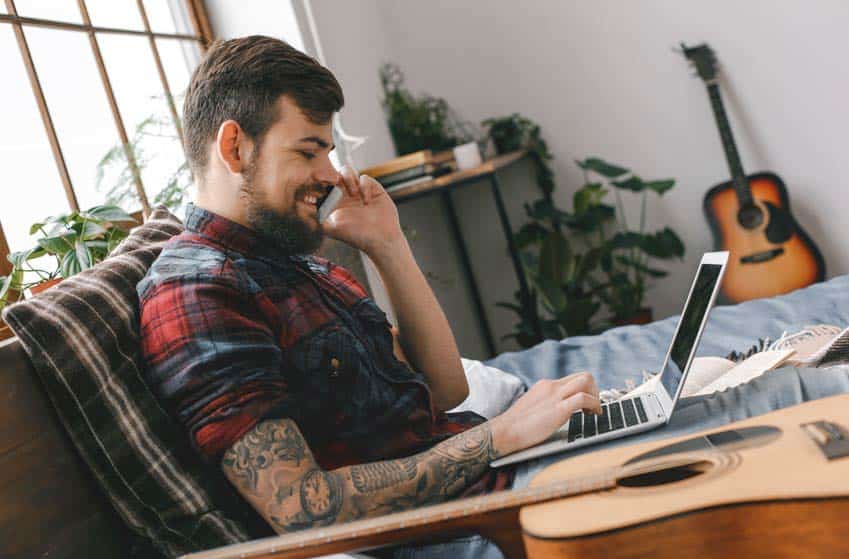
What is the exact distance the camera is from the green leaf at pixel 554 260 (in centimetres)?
329

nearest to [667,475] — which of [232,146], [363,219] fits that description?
[232,146]

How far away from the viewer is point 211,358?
3.44 feet

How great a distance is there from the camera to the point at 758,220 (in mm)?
3230

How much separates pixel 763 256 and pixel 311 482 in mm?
2513

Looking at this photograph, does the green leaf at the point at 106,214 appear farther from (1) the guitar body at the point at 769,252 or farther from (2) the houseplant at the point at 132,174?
(1) the guitar body at the point at 769,252

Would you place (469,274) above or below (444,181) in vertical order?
below

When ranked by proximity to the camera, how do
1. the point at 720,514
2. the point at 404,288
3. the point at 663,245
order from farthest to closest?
1. the point at 663,245
2. the point at 404,288
3. the point at 720,514

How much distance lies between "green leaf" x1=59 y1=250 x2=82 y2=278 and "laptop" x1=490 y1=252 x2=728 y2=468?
765 mm

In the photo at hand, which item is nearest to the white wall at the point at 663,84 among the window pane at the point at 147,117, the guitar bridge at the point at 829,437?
the window pane at the point at 147,117

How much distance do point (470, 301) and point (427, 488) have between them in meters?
2.67

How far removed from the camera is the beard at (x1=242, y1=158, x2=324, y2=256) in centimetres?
127

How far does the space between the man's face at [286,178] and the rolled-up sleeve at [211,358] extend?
0.53 feet

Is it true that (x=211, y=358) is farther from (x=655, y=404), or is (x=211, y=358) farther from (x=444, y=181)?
(x=444, y=181)

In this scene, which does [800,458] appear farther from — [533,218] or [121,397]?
[533,218]
